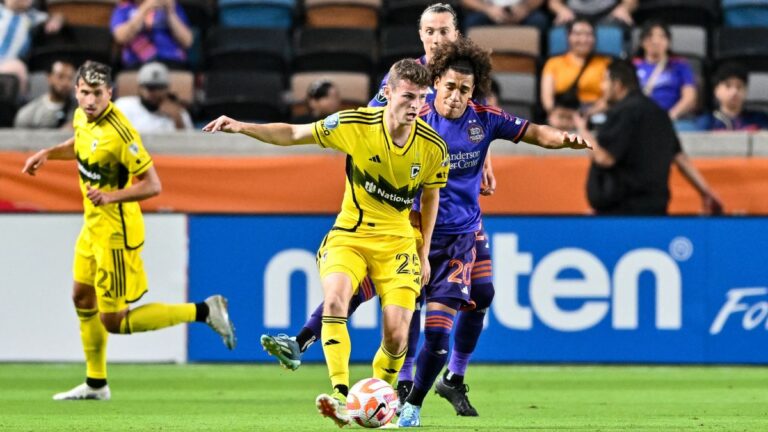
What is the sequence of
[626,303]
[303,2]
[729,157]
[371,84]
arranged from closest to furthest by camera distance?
[626,303] → [729,157] → [371,84] → [303,2]

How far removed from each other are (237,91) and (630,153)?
14.3 feet

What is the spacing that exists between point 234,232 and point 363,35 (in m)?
4.08

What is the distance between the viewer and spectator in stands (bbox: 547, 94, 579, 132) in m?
14.4

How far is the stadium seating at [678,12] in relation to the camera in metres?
16.3

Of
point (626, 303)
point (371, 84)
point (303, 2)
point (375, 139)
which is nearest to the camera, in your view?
point (375, 139)

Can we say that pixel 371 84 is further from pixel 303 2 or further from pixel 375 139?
pixel 375 139

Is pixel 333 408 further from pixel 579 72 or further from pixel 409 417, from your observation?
pixel 579 72

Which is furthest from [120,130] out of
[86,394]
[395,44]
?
[395,44]

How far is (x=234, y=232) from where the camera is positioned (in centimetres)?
1281

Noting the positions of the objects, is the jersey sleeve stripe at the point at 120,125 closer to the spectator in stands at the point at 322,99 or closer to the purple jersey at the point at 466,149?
the purple jersey at the point at 466,149

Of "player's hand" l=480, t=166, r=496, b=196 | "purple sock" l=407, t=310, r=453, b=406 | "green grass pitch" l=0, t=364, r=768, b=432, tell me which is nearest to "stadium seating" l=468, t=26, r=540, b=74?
"green grass pitch" l=0, t=364, r=768, b=432

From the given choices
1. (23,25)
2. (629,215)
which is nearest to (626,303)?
(629,215)

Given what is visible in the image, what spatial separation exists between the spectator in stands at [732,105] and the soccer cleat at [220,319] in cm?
574

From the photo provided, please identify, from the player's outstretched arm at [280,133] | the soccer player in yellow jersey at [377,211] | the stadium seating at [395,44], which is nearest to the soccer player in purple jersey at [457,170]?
the soccer player in yellow jersey at [377,211]
